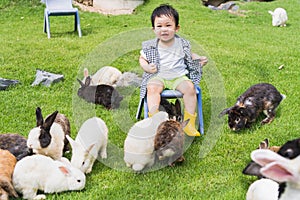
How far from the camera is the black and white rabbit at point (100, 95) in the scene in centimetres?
476

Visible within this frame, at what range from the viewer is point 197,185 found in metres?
3.21

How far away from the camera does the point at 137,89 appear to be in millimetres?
5328

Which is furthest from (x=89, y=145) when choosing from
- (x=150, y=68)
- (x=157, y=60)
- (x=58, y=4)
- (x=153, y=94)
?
(x=58, y=4)

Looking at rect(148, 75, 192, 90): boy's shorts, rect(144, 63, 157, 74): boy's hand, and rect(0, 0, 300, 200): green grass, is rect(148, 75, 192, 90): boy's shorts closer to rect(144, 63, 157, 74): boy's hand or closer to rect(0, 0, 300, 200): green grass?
rect(144, 63, 157, 74): boy's hand

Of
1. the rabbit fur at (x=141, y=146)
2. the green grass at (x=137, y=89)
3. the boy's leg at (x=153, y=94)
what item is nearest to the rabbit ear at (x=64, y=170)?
the green grass at (x=137, y=89)

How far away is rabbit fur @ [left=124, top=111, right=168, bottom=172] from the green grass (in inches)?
3.5

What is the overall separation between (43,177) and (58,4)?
678cm

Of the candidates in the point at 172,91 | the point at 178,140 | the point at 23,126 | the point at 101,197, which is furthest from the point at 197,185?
the point at 23,126

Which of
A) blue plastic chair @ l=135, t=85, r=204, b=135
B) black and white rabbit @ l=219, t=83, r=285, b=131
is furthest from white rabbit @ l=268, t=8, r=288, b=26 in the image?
blue plastic chair @ l=135, t=85, r=204, b=135

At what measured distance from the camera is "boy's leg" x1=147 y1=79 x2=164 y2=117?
387 cm

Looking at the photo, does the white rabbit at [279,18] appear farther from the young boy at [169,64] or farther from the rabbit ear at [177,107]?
the rabbit ear at [177,107]

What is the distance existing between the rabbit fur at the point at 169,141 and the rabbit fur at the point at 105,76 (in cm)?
187

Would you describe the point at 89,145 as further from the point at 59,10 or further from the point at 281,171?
the point at 59,10

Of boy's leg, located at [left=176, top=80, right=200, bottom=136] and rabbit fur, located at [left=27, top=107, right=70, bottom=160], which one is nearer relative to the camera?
rabbit fur, located at [left=27, top=107, right=70, bottom=160]
